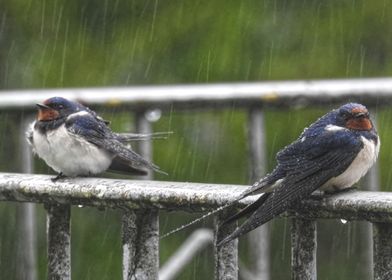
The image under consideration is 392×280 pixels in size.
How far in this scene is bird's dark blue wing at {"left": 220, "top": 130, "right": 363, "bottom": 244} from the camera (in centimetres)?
269

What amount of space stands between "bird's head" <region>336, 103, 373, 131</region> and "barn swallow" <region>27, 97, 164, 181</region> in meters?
1.39

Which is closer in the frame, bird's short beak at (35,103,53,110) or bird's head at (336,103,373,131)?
bird's head at (336,103,373,131)

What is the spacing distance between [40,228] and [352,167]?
16.2 feet

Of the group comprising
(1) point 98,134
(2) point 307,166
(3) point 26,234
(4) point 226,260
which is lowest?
(3) point 26,234

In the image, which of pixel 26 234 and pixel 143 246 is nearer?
pixel 143 246

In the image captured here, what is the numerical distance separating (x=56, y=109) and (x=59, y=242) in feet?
7.56

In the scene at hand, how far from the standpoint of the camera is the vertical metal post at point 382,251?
238 cm

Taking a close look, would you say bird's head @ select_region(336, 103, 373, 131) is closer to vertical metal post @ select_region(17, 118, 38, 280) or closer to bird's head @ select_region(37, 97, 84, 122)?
vertical metal post @ select_region(17, 118, 38, 280)

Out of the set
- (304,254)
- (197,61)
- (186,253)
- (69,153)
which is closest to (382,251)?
(304,254)

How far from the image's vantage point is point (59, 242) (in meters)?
2.86

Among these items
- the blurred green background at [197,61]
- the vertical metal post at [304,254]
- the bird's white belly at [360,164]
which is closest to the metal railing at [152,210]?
the vertical metal post at [304,254]

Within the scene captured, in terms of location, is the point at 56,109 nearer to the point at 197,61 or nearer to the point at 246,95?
the point at 246,95

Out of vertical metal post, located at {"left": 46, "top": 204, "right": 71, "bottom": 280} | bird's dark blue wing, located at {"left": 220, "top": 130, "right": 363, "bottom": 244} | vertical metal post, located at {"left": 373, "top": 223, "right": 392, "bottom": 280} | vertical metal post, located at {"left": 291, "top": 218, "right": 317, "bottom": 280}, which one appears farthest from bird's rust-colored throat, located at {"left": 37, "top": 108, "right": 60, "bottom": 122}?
vertical metal post, located at {"left": 373, "top": 223, "right": 392, "bottom": 280}

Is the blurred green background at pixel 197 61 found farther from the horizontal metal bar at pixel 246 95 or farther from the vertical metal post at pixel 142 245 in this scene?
the vertical metal post at pixel 142 245
